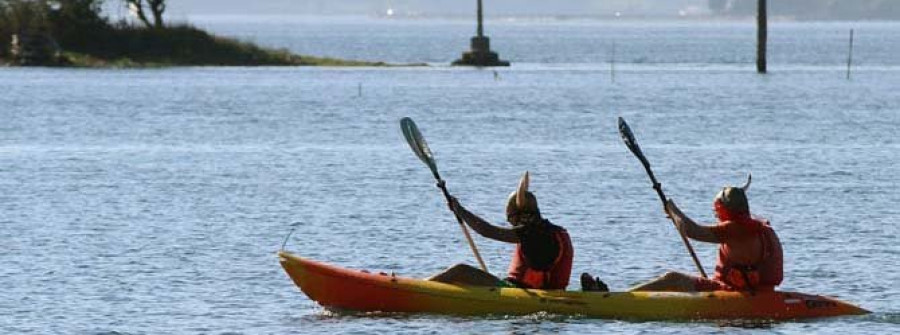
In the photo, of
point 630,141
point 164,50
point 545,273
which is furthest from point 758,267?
point 164,50

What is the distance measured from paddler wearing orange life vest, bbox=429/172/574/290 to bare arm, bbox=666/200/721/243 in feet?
3.80

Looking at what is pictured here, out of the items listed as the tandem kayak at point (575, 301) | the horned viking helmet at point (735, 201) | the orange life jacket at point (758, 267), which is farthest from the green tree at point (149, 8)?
the horned viking helmet at point (735, 201)

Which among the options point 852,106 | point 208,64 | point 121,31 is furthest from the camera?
point 208,64

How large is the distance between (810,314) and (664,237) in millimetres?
9612

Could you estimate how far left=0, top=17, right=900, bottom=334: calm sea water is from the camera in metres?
26.6

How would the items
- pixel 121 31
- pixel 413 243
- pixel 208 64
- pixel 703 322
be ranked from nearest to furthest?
pixel 703 322
pixel 413 243
pixel 121 31
pixel 208 64

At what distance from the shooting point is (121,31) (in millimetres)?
97812

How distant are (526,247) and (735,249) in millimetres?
2134

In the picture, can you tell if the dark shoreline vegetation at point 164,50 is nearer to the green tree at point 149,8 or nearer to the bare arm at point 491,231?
the green tree at point 149,8

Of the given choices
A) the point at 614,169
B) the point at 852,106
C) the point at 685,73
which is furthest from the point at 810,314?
the point at 685,73

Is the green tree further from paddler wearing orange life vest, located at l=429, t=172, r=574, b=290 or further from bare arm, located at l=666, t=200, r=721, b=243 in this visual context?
bare arm, located at l=666, t=200, r=721, b=243

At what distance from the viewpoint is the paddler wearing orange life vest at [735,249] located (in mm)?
23625

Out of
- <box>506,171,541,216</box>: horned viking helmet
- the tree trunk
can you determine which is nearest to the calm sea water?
<box>506,171,541,216</box>: horned viking helmet

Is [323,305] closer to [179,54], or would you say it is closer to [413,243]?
[413,243]
